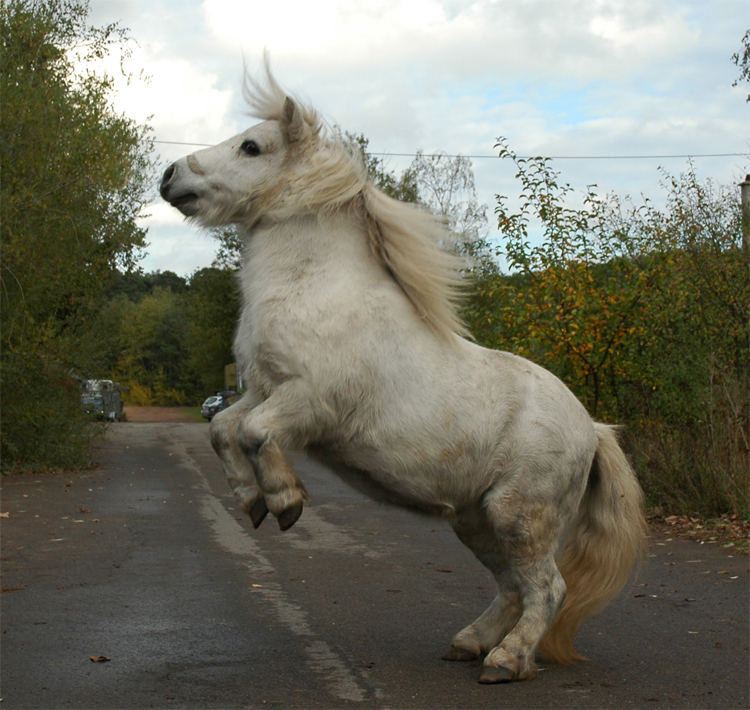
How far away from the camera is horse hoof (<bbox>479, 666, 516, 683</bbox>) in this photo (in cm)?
464

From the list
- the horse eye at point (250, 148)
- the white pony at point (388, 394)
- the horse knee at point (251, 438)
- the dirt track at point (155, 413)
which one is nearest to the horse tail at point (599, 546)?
the white pony at point (388, 394)

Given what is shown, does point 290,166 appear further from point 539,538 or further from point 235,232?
point 539,538

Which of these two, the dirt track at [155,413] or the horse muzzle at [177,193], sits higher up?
the horse muzzle at [177,193]

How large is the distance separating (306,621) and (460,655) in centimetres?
139

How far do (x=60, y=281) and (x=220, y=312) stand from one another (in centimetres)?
3077

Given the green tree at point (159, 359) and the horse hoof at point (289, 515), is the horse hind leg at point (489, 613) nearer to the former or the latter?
the horse hoof at point (289, 515)

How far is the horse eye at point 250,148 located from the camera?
4.96 meters

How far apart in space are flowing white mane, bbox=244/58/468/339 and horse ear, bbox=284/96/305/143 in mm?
14

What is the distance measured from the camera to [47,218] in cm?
1656

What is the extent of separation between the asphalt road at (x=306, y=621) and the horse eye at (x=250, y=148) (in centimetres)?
253

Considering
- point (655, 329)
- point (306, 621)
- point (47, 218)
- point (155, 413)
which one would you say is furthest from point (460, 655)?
point (155, 413)

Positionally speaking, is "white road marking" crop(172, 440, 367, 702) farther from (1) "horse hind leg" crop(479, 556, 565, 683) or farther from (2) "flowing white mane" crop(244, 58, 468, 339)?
(2) "flowing white mane" crop(244, 58, 468, 339)

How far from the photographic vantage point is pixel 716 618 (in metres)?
6.26

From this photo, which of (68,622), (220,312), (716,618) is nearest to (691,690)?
(716,618)
